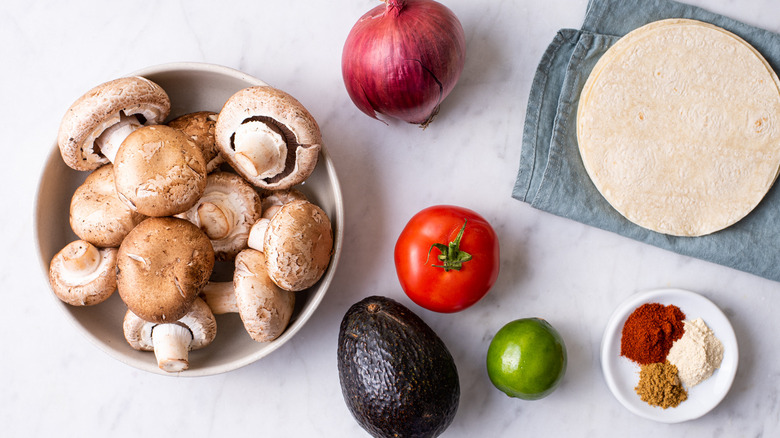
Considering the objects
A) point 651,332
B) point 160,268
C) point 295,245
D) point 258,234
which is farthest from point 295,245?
point 651,332

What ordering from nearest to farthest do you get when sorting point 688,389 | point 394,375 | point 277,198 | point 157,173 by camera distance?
point 157,173 → point 394,375 → point 277,198 → point 688,389

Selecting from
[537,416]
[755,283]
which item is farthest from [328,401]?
[755,283]

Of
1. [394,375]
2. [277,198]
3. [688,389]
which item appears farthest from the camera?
[688,389]

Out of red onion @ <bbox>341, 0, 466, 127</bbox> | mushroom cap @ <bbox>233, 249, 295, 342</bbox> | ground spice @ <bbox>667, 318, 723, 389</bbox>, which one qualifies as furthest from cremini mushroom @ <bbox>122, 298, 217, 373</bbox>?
ground spice @ <bbox>667, 318, 723, 389</bbox>

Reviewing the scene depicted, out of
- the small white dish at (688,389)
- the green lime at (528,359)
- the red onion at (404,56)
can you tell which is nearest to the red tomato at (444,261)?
the green lime at (528,359)

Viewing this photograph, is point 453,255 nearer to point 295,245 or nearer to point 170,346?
point 295,245

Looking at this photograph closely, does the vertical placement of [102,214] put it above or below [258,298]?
above
